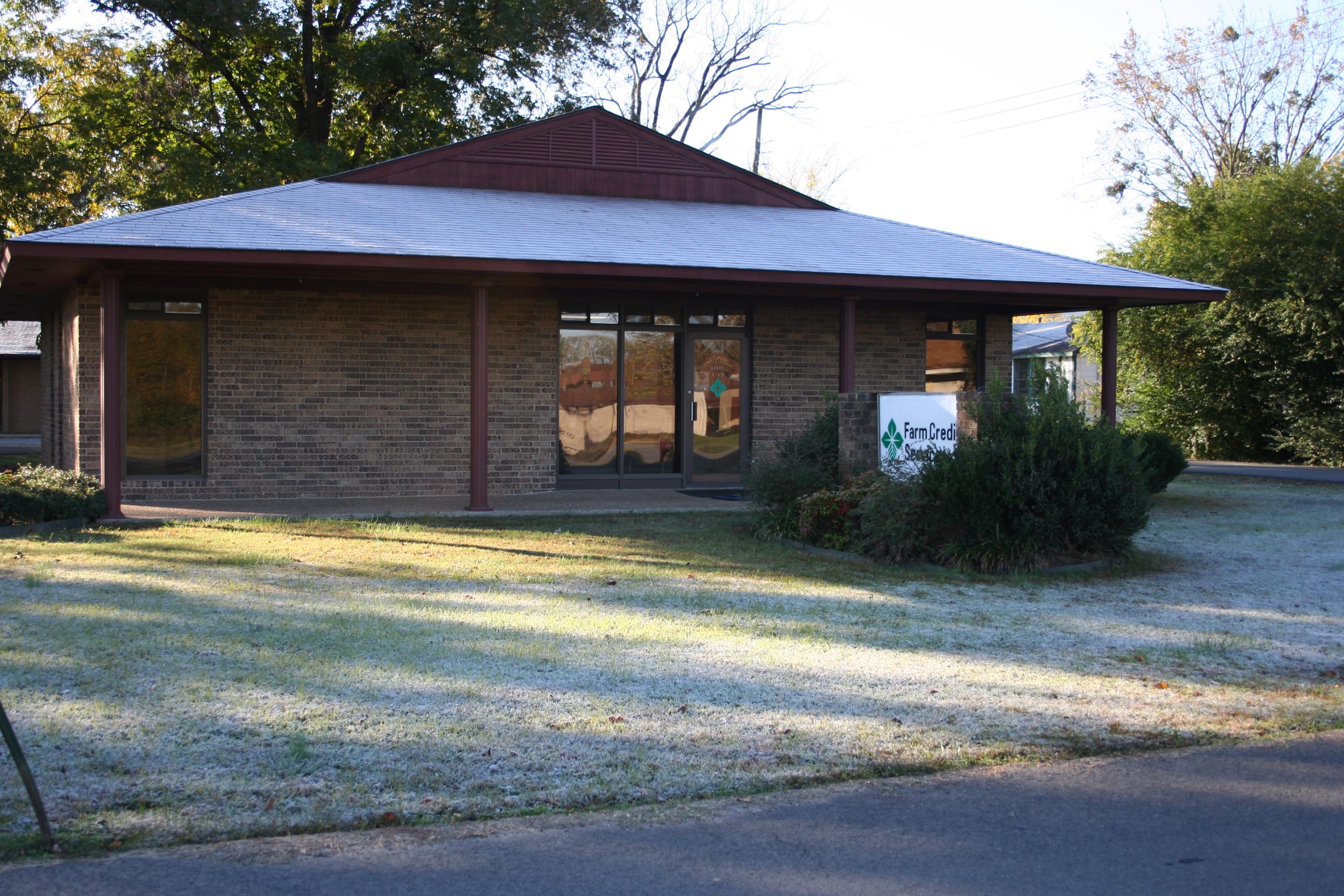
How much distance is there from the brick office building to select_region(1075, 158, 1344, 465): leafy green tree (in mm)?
8582

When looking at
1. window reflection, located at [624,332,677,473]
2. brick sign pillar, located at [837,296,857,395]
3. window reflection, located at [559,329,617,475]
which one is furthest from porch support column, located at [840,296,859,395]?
window reflection, located at [559,329,617,475]

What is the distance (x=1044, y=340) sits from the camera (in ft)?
132

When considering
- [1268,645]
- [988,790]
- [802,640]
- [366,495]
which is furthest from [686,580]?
[366,495]

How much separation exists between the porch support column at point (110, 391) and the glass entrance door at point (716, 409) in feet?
23.6

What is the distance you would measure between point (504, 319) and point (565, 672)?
9593 mm

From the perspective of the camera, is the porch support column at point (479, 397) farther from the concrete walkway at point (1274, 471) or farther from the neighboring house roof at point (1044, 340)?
the neighboring house roof at point (1044, 340)

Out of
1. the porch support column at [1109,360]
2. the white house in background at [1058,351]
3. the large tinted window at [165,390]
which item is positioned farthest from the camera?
the white house in background at [1058,351]

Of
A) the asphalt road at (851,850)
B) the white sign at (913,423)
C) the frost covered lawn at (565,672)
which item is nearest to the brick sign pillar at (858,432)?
the white sign at (913,423)

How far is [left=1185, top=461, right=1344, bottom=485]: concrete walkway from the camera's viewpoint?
63.7 feet

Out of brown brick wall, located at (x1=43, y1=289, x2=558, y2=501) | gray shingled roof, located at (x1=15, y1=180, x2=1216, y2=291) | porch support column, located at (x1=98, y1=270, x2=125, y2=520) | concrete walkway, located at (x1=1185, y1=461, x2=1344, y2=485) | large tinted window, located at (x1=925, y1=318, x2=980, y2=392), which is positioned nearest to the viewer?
porch support column, located at (x1=98, y1=270, x2=125, y2=520)

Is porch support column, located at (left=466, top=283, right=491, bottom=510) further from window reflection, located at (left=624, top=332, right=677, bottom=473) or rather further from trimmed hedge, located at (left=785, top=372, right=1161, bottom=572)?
trimmed hedge, located at (left=785, top=372, right=1161, bottom=572)

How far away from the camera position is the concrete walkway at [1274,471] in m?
19.4

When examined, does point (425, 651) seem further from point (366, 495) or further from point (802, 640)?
point (366, 495)

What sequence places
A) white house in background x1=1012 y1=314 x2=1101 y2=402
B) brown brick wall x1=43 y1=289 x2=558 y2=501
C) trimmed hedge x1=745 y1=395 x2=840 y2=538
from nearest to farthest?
trimmed hedge x1=745 y1=395 x2=840 y2=538 → brown brick wall x1=43 y1=289 x2=558 y2=501 → white house in background x1=1012 y1=314 x2=1101 y2=402
